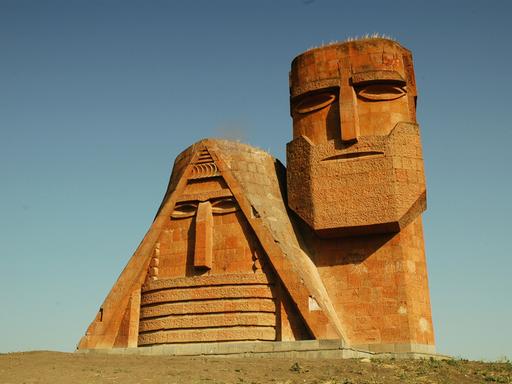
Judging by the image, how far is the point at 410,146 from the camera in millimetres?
20188

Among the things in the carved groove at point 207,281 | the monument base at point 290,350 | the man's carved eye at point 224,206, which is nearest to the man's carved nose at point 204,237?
the man's carved eye at point 224,206

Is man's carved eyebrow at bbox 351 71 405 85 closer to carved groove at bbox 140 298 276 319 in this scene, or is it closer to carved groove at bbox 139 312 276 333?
carved groove at bbox 140 298 276 319

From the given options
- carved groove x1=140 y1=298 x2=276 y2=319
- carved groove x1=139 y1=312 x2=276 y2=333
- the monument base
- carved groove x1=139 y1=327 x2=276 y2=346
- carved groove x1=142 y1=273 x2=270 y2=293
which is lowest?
the monument base

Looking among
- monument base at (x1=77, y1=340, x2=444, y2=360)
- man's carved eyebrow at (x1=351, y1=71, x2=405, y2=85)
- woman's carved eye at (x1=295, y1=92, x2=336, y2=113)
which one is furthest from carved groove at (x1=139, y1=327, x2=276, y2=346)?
man's carved eyebrow at (x1=351, y1=71, x2=405, y2=85)

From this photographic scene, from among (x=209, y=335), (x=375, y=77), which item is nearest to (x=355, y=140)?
(x=375, y=77)

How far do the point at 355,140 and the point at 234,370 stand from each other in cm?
859

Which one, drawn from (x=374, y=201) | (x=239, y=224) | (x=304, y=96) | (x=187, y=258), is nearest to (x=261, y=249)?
(x=239, y=224)

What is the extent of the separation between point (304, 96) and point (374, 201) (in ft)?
14.5

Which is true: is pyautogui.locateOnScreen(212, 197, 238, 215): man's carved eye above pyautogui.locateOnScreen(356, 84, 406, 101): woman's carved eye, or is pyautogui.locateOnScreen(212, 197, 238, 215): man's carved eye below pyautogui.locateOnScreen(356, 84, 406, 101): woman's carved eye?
below

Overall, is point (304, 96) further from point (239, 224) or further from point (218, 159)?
point (239, 224)

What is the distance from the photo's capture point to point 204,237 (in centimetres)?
1973

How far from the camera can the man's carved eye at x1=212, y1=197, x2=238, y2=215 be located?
20.0 metres

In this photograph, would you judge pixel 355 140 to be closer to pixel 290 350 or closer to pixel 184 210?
pixel 184 210

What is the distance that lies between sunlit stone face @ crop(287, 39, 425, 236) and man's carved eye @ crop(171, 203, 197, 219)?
3078mm
